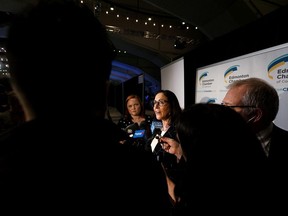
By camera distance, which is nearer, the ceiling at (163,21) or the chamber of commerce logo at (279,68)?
the chamber of commerce logo at (279,68)

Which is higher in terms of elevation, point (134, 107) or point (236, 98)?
point (236, 98)

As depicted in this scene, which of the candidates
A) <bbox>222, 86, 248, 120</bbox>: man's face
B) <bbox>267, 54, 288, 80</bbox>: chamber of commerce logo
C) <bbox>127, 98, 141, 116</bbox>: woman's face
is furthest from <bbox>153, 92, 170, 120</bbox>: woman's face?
<bbox>267, 54, 288, 80</bbox>: chamber of commerce logo

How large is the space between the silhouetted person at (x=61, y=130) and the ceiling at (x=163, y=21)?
70.3 inches

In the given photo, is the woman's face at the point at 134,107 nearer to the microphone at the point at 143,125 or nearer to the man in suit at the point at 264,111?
the microphone at the point at 143,125

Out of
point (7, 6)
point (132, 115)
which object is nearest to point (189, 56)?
point (132, 115)

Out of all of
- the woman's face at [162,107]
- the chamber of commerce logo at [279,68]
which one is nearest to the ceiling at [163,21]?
the woman's face at [162,107]

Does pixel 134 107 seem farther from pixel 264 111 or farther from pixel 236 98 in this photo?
pixel 264 111

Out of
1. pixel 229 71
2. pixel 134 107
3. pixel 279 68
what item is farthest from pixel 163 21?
pixel 279 68

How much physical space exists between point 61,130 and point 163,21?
7.03 meters

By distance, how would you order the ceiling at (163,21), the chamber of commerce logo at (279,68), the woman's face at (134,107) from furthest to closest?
the ceiling at (163,21)
the woman's face at (134,107)
the chamber of commerce logo at (279,68)

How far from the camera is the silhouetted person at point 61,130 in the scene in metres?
0.39

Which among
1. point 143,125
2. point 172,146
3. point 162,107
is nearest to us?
point 172,146

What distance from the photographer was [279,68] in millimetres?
2133

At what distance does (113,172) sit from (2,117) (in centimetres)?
138
